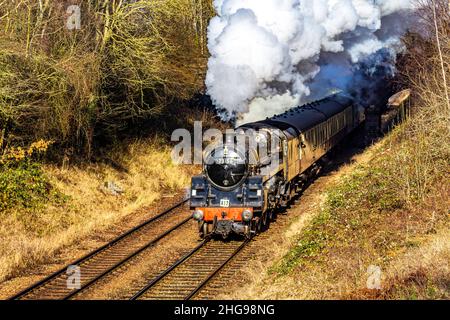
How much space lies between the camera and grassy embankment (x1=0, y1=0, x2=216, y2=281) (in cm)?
1852

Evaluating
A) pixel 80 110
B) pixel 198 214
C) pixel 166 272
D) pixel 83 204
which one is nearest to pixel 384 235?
pixel 198 214

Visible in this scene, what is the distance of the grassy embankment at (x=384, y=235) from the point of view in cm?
1123

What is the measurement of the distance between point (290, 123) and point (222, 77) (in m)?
3.09

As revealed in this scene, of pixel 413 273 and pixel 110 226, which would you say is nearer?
pixel 413 273

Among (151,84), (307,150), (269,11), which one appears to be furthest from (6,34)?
(307,150)

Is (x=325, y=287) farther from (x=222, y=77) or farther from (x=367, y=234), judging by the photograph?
(x=222, y=77)

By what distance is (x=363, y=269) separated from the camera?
1229 cm

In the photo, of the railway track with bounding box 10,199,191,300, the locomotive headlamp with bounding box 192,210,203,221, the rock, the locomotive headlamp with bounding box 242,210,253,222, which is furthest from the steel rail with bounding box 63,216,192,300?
the rock

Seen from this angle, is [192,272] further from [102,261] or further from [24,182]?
[24,182]

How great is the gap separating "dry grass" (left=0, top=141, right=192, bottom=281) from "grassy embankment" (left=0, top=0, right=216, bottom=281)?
0.13 ft

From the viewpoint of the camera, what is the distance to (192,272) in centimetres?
1440

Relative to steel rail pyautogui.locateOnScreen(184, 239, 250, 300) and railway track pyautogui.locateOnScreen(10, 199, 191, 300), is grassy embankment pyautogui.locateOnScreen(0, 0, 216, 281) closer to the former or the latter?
railway track pyautogui.locateOnScreen(10, 199, 191, 300)

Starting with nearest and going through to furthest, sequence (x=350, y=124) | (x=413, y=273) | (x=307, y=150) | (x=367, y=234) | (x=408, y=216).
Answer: (x=413, y=273) < (x=367, y=234) < (x=408, y=216) < (x=307, y=150) < (x=350, y=124)

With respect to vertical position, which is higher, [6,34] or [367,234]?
[6,34]
